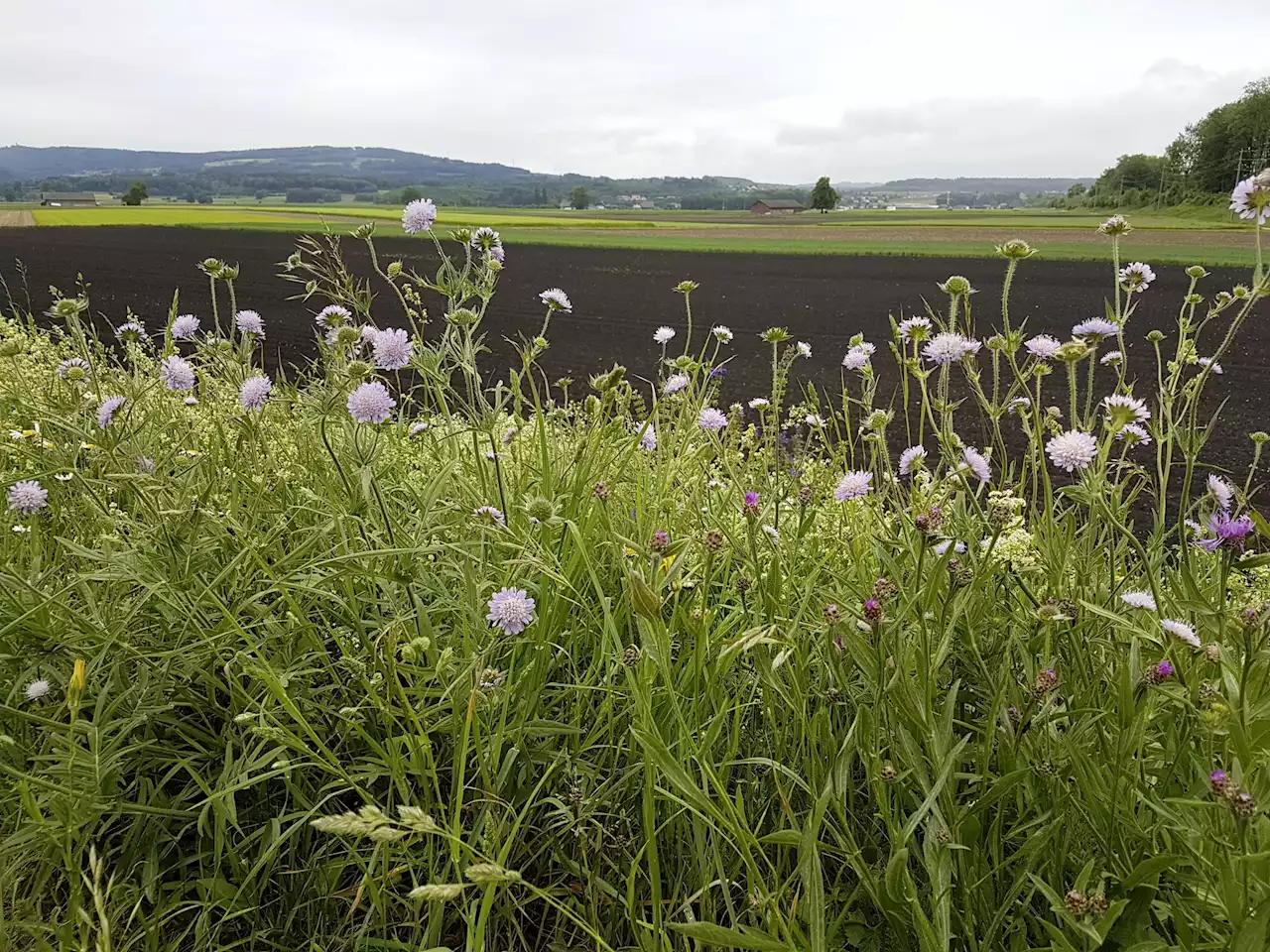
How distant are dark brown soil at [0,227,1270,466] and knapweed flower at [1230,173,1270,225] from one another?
237cm

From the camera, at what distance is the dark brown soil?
9.85m

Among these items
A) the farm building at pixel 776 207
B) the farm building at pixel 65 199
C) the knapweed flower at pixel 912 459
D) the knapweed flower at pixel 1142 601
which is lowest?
the knapweed flower at pixel 1142 601

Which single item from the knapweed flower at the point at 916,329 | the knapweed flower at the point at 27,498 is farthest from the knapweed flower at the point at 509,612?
the knapweed flower at the point at 916,329

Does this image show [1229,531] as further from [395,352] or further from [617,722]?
[395,352]

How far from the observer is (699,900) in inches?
51.4

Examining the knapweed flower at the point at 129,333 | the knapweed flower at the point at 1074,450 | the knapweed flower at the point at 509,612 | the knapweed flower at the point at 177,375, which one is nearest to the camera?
the knapweed flower at the point at 509,612

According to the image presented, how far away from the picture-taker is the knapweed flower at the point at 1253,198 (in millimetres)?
1487

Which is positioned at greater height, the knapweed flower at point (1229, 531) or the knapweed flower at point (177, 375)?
the knapweed flower at point (177, 375)

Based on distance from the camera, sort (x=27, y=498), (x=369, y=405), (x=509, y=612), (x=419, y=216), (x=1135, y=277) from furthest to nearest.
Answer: (x=419, y=216), (x=1135, y=277), (x=27, y=498), (x=369, y=405), (x=509, y=612)

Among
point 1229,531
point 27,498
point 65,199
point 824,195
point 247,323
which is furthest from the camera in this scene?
point 824,195

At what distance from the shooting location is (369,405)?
1.64 m

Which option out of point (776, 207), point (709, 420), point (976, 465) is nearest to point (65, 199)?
point (776, 207)

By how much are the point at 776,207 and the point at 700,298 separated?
76829mm

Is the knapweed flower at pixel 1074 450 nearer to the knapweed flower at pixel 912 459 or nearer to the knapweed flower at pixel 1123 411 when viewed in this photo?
the knapweed flower at pixel 1123 411
